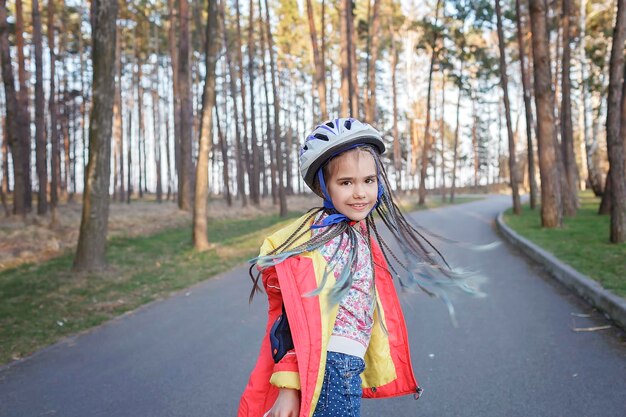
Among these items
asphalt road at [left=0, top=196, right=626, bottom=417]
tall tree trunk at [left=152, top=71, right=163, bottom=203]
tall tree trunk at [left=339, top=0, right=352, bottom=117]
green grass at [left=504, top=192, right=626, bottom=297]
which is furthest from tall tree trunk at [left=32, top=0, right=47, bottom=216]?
tall tree trunk at [left=152, top=71, right=163, bottom=203]

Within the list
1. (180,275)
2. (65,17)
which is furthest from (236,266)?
(65,17)

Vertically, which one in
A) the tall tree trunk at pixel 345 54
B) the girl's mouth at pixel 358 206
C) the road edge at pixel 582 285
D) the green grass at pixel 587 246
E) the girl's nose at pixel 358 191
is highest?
the tall tree trunk at pixel 345 54

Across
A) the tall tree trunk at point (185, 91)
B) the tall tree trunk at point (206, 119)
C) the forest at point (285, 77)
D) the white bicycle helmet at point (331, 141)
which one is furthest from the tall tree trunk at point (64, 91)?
the white bicycle helmet at point (331, 141)

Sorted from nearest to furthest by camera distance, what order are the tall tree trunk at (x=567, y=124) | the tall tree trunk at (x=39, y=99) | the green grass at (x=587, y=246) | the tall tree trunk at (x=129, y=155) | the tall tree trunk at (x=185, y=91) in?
the green grass at (x=587, y=246), the tall tree trunk at (x=39, y=99), the tall tree trunk at (x=567, y=124), the tall tree trunk at (x=185, y=91), the tall tree trunk at (x=129, y=155)

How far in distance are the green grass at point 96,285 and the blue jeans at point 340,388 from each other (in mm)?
4934

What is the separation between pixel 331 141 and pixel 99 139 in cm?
891

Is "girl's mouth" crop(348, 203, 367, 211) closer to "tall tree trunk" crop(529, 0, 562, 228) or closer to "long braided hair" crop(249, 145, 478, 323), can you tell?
"long braided hair" crop(249, 145, 478, 323)

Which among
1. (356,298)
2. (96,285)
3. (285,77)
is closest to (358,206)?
(356,298)

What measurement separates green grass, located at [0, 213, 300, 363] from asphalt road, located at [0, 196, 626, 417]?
1.74 ft

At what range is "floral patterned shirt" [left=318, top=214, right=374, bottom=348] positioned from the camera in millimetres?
2156

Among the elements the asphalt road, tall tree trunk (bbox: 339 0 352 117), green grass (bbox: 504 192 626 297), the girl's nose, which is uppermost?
tall tree trunk (bbox: 339 0 352 117)

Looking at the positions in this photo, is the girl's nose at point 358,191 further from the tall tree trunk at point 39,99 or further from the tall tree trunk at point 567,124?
the tall tree trunk at point 567,124

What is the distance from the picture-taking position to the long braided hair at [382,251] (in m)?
2.11

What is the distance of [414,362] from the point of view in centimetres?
505
